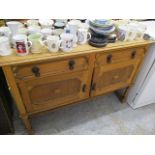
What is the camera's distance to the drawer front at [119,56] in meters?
1.04

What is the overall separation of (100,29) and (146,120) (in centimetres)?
108

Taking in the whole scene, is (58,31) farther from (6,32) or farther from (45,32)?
(6,32)

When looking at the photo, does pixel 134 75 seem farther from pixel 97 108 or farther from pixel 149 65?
pixel 97 108

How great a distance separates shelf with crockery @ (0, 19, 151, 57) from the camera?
2.78 ft

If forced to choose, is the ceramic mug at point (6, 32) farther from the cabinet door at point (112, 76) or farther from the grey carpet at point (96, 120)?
the grey carpet at point (96, 120)

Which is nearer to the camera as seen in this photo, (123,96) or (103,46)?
(103,46)

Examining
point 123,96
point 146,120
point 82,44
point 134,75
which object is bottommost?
point 146,120

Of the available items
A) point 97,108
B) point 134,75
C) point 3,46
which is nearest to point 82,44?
point 3,46

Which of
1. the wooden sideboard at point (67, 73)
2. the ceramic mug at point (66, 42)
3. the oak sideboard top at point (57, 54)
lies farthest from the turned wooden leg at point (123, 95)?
the ceramic mug at point (66, 42)

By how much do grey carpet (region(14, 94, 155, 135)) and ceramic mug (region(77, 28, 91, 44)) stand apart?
2.67ft

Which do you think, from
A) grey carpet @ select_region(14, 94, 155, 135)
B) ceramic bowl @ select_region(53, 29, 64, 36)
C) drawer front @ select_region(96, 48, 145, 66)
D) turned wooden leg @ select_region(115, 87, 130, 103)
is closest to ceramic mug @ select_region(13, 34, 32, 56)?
ceramic bowl @ select_region(53, 29, 64, 36)

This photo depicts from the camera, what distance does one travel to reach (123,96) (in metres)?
1.61

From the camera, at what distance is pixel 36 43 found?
851 mm
